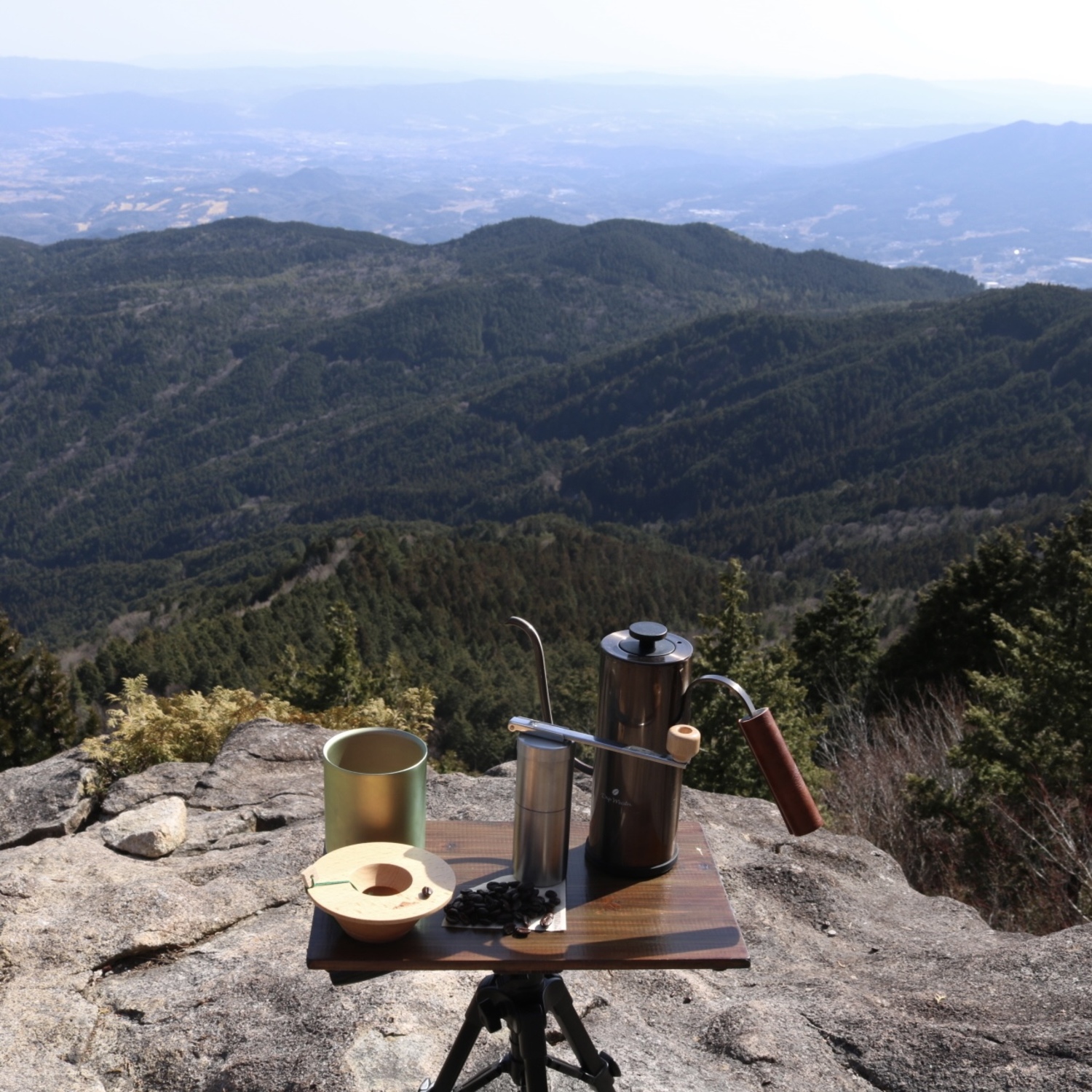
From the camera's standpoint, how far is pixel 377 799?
3.63 m

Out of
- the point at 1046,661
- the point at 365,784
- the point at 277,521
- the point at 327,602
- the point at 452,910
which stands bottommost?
the point at 277,521

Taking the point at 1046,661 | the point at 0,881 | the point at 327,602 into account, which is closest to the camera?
the point at 0,881

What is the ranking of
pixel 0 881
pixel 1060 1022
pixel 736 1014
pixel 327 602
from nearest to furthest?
pixel 1060 1022 → pixel 736 1014 → pixel 0 881 → pixel 327 602

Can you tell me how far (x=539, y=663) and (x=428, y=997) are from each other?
2.58m

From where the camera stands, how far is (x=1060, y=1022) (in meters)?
4.64

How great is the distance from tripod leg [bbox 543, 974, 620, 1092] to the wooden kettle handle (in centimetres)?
114

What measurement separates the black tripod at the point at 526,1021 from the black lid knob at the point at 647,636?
1.33 meters

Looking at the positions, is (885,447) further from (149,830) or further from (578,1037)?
(578,1037)

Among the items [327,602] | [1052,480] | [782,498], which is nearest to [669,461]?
[782,498]

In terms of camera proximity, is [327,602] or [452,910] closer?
[452,910]

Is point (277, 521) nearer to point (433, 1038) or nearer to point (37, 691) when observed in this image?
point (37, 691)

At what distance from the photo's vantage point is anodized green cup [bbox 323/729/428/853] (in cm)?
359

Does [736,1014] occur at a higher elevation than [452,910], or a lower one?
lower

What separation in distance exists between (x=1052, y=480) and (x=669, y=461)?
7916 centimetres
